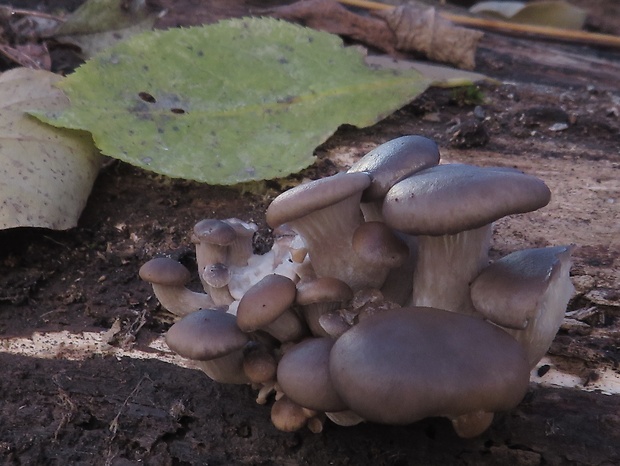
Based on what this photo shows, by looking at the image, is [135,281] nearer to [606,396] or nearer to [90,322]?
[90,322]

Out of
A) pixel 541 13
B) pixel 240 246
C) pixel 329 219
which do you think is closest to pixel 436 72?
pixel 240 246

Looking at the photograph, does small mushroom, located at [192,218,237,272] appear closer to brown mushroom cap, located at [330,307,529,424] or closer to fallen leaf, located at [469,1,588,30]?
brown mushroom cap, located at [330,307,529,424]

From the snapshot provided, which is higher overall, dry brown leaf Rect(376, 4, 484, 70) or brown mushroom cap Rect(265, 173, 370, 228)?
brown mushroom cap Rect(265, 173, 370, 228)

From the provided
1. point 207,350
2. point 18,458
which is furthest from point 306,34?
point 18,458

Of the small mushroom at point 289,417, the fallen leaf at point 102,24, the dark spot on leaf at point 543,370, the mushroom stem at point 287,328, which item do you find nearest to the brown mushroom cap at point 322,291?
Result: the mushroom stem at point 287,328

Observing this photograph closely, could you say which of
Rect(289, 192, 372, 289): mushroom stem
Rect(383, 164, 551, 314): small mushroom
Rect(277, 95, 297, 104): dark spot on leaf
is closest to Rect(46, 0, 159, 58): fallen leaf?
Rect(277, 95, 297, 104): dark spot on leaf
